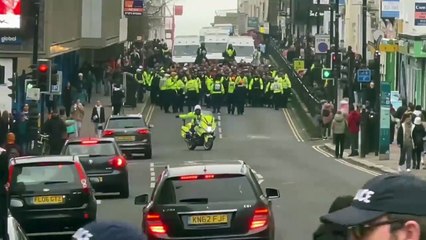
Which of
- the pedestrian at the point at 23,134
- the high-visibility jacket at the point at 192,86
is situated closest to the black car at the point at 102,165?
the pedestrian at the point at 23,134

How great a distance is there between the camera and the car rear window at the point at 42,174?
19.9 m

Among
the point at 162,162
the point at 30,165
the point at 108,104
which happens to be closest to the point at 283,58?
the point at 108,104

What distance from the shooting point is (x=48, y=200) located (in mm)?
19750

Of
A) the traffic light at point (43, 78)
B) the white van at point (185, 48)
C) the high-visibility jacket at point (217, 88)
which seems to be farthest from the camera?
the white van at point (185, 48)

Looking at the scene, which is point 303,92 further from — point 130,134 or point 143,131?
point 130,134

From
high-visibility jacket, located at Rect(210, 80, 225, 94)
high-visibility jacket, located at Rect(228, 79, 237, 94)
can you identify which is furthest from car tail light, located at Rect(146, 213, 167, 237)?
high-visibility jacket, located at Rect(210, 80, 225, 94)

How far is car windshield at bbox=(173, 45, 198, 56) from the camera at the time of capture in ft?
276

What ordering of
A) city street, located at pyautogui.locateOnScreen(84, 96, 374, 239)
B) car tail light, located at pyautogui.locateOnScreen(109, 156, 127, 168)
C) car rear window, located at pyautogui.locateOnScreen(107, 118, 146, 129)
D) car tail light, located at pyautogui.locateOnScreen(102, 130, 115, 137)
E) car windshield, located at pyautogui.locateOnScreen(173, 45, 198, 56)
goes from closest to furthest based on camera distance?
1. city street, located at pyautogui.locateOnScreen(84, 96, 374, 239)
2. car tail light, located at pyautogui.locateOnScreen(109, 156, 127, 168)
3. car tail light, located at pyautogui.locateOnScreen(102, 130, 115, 137)
4. car rear window, located at pyautogui.locateOnScreen(107, 118, 146, 129)
5. car windshield, located at pyautogui.locateOnScreen(173, 45, 198, 56)

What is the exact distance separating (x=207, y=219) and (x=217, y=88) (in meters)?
41.8

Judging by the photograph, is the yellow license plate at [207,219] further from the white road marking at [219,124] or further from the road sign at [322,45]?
the road sign at [322,45]

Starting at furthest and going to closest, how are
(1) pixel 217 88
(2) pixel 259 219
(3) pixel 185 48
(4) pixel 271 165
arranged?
(3) pixel 185 48, (1) pixel 217 88, (4) pixel 271 165, (2) pixel 259 219

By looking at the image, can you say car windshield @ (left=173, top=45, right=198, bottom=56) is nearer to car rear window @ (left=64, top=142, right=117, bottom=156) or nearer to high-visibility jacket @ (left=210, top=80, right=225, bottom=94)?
high-visibility jacket @ (left=210, top=80, right=225, bottom=94)

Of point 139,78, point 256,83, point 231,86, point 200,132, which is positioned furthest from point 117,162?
point 139,78

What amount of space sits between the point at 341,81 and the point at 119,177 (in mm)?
22222
